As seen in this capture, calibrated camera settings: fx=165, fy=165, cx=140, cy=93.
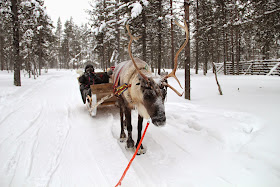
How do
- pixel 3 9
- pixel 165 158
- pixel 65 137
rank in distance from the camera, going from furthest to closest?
pixel 3 9 < pixel 65 137 < pixel 165 158

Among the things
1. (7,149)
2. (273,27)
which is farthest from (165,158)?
(273,27)

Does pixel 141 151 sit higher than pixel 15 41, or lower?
lower

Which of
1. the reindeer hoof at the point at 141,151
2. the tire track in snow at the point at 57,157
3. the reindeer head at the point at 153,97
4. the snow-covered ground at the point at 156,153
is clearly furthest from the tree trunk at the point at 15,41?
the reindeer head at the point at 153,97

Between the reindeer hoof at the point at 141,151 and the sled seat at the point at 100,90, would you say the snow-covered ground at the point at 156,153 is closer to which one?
the reindeer hoof at the point at 141,151

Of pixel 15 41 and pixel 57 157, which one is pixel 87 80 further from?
pixel 15 41

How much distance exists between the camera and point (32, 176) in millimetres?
2713

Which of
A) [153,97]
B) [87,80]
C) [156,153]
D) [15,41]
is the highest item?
[15,41]

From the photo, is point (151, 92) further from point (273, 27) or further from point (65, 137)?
point (273, 27)

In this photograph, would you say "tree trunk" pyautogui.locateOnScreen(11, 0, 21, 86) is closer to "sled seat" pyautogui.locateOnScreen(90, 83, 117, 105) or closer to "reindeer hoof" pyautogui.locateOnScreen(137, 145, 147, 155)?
"sled seat" pyautogui.locateOnScreen(90, 83, 117, 105)

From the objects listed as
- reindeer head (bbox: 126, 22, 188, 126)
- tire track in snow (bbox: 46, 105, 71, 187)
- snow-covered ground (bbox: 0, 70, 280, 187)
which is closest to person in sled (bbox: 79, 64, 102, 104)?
snow-covered ground (bbox: 0, 70, 280, 187)

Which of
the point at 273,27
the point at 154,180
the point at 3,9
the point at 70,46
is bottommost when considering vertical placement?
the point at 154,180

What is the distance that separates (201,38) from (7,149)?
2497 cm

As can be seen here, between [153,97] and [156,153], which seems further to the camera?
[156,153]

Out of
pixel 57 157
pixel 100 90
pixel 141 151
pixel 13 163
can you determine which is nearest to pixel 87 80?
pixel 100 90
